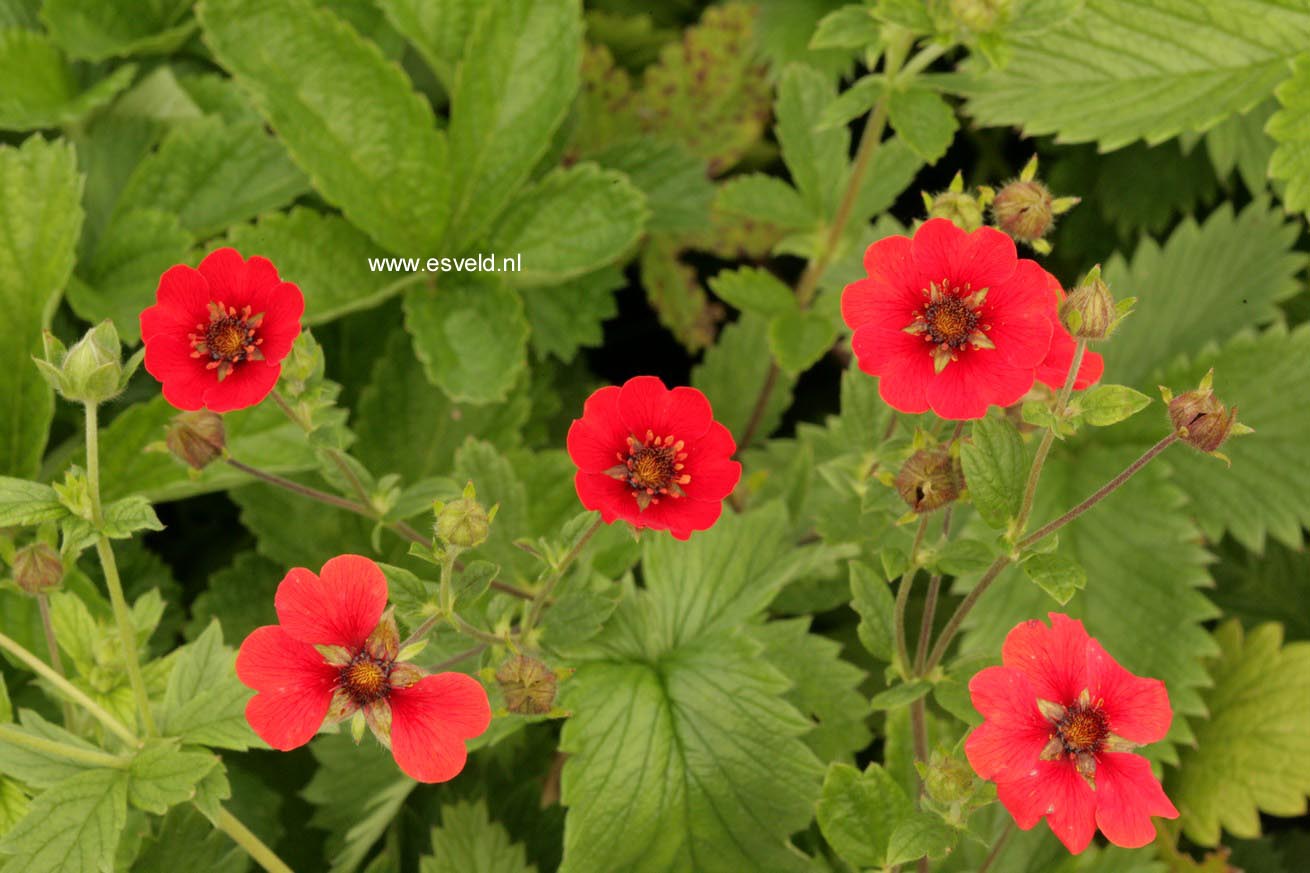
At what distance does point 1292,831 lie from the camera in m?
2.10

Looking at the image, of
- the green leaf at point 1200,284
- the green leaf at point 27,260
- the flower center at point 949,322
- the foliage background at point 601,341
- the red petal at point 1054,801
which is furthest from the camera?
the green leaf at point 1200,284

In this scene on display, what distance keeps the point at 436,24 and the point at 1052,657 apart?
5.13ft

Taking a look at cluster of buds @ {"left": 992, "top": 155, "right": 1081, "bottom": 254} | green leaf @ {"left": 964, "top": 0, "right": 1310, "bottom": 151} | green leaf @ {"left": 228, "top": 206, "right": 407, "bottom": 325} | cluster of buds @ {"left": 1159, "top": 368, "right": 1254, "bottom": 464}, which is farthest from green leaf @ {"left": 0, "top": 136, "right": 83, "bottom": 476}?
cluster of buds @ {"left": 1159, "top": 368, "right": 1254, "bottom": 464}

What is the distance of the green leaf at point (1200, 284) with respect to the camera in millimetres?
2223

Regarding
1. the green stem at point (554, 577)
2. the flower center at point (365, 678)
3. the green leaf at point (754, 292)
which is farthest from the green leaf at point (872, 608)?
the green leaf at point (754, 292)

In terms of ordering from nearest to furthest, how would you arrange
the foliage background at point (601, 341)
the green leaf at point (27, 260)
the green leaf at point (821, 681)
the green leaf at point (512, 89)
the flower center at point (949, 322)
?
the flower center at point (949, 322) → the foliage background at point (601, 341) → the green leaf at point (821, 681) → the green leaf at point (27, 260) → the green leaf at point (512, 89)

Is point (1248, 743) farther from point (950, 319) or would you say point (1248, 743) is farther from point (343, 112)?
point (343, 112)

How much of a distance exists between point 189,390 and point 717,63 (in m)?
1.55

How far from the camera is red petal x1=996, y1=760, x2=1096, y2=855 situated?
1146mm

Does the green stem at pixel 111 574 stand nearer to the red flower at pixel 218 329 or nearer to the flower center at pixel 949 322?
the red flower at pixel 218 329

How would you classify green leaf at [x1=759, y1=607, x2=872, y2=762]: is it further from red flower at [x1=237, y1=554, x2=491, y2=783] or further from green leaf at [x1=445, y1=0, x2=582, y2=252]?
green leaf at [x1=445, y1=0, x2=582, y2=252]

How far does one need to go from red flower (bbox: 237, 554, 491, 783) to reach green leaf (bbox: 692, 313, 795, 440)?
51.0 inches

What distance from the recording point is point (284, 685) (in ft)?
3.87

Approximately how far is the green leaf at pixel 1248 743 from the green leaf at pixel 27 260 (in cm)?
203
